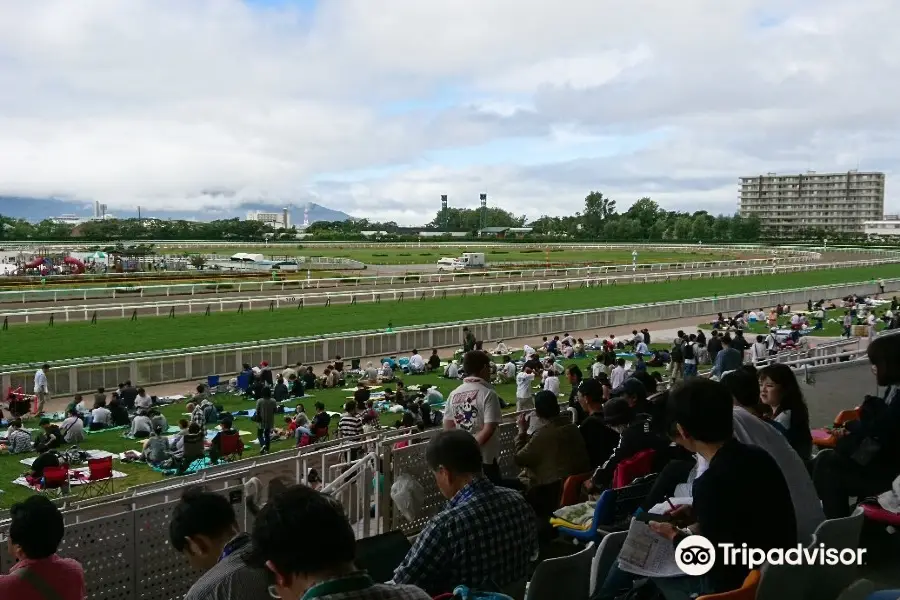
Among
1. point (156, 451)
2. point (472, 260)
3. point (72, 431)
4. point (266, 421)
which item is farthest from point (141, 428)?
point (472, 260)

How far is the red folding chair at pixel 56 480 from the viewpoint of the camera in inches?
357

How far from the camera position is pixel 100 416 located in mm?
13391

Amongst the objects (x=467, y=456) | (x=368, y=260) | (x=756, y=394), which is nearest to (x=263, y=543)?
(x=467, y=456)

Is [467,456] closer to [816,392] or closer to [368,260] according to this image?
[816,392]

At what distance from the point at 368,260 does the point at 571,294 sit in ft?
107

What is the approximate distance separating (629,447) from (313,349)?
1638 cm

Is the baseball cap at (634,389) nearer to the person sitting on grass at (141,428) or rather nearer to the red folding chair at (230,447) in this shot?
the red folding chair at (230,447)

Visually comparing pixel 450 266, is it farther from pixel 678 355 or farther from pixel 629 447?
pixel 629 447

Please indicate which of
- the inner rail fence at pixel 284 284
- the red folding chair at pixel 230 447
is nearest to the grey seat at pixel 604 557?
the red folding chair at pixel 230 447

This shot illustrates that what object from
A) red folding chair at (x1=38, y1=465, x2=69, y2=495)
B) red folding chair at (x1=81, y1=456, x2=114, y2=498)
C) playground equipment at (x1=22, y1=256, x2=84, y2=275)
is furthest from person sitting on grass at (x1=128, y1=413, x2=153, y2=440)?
playground equipment at (x1=22, y1=256, x2=84, y2=275)

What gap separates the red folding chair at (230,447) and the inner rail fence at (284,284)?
2319cm

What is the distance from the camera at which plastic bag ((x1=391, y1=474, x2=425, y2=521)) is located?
4.99 m

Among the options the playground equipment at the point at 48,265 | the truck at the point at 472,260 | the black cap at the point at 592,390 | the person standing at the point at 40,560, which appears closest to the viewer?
the person standing at the point at 40,560

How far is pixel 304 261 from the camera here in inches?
2362
